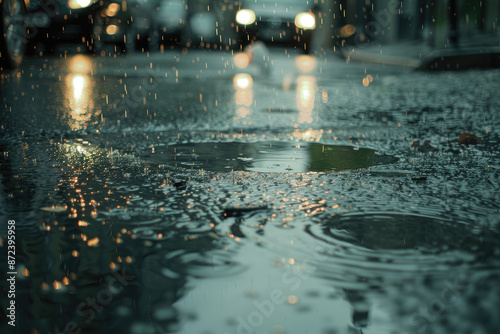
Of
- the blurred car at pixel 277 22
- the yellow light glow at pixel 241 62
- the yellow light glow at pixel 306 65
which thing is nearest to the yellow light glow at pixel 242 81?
the yellow light glow at pixel 241 62

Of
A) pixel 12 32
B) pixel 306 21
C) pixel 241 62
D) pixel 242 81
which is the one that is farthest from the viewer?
pixel 306 21

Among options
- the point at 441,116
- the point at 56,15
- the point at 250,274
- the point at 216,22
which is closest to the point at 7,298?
the point at 250,274

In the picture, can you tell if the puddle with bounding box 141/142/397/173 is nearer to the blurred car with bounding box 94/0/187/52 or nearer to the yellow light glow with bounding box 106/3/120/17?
the blurred car with bounding box 94/0/187/52

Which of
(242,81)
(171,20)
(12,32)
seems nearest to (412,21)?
(171,20)

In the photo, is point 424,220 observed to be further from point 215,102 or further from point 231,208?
point 215,102

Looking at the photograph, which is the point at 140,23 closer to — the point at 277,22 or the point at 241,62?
the point at 241,62
